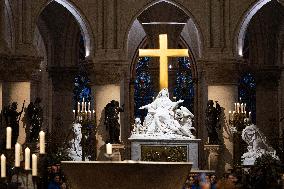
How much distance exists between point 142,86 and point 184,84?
1.89m

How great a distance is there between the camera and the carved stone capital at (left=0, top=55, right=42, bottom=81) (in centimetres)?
2617

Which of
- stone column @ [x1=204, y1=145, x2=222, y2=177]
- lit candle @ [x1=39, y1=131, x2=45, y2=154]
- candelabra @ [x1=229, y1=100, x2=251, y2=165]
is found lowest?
stone column @ [x1=204, y1=145, x2=222, y2=177]

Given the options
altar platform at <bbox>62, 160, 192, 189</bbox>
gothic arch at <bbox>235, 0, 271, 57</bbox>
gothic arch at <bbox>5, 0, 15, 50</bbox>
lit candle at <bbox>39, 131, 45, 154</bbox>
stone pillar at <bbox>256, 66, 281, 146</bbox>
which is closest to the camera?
altar platform at <bbox>62, 160, 192, 189</bbox>

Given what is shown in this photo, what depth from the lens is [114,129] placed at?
85.6 feet

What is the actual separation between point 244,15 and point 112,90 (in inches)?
203

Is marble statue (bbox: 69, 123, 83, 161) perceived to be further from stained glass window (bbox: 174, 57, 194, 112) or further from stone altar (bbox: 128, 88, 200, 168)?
stained glass window (bbox: 174, 57, 194, 112)

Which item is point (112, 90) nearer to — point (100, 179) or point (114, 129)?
point (114, 129)

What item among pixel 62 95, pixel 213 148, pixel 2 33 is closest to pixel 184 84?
pixel 62 95

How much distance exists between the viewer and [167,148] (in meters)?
25.2

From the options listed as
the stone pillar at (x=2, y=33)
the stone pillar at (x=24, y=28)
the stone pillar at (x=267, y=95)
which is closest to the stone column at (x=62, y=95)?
the stone pillar at (x=24, y=28)

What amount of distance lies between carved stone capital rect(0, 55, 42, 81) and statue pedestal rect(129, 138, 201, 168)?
4.24 metres

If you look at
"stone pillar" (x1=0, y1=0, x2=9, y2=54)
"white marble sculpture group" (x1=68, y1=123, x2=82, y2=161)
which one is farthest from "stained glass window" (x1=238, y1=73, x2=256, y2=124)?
"stone pillar" (x1=0, y1=0, x2=9, y2=54)

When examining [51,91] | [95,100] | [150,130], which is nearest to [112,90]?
[95,100]

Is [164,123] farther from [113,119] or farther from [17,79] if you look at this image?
[17,79]
